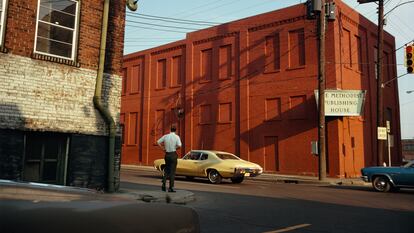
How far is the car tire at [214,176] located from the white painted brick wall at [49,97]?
7323 millimetres

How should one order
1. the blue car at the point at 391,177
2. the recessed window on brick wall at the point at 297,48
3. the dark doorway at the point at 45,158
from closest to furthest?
the dark doorway at the point at 45,158
the blue car at the point at 391,177
the recessed window on brick wall at the point at 297,48

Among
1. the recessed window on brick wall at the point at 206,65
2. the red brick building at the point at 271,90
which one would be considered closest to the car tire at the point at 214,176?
the red brick building at the point at 271,90

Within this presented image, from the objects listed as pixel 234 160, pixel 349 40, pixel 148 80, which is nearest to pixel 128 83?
pixel 148 80

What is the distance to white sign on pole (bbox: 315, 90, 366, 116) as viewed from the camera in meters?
24.0

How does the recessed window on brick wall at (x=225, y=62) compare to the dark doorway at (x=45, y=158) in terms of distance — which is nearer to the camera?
the dark doorway at (x=45, y=158)

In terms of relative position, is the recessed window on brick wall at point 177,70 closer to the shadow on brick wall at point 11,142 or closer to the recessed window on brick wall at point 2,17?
the recessed window on brick wall at point 2,17

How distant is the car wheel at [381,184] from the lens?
1587 cm

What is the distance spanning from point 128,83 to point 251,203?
29093mm

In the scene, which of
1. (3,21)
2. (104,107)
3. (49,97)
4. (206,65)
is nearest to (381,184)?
(104,107)

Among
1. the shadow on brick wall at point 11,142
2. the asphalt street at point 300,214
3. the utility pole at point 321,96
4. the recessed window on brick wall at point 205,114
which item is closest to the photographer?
the asphalt street at point 300,214

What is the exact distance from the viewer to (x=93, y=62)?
455 inches

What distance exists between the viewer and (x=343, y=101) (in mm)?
24031

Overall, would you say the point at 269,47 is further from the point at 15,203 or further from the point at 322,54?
the point at 15,203

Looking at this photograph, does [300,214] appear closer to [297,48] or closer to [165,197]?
[165,197]
